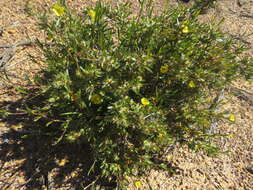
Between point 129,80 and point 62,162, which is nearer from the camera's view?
point 129,80

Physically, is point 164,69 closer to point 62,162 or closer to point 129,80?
point 129,80

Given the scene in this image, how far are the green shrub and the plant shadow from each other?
0.69 ft

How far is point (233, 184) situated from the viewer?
2111 mm

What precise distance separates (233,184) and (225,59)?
1135mm

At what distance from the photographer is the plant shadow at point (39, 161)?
191cm

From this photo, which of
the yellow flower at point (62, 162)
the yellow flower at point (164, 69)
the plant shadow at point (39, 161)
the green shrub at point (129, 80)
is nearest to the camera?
the green shrub at point (129, 80)

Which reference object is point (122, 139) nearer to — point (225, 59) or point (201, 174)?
point (201, 174)

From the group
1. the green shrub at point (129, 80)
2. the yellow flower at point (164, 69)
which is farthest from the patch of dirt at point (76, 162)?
the yellow flower at point (164, 69)

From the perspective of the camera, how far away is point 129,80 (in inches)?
67.2

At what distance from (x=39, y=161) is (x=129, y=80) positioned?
106 cm

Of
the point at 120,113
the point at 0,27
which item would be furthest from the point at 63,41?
the point at 0,27

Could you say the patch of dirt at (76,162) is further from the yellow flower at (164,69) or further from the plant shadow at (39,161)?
the yellow flower at (164,69)

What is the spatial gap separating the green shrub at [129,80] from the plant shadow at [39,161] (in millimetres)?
211

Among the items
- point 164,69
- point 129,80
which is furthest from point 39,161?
point 164,69
